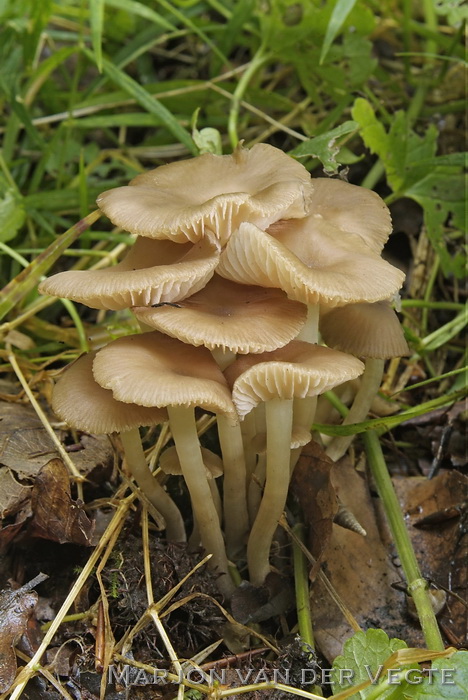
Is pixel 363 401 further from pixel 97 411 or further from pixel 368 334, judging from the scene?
pixel 97 411

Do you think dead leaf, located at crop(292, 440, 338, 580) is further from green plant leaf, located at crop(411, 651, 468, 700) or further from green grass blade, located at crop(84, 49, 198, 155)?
green grass blade, located at crop(84, 49, 198, 155)

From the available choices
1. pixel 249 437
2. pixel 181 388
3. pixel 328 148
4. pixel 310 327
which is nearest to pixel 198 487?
pixel 249 437

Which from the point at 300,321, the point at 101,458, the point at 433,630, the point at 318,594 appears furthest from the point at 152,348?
the point at 433,630

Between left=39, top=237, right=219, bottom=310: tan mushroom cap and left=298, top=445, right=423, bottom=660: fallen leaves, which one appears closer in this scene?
left=39, top=237, right=219, bottom=310: tan mushroom cap

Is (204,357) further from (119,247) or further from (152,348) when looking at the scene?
(119,247)

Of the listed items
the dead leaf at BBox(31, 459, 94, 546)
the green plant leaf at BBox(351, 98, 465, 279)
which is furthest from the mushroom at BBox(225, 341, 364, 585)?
the green plant leaf at BBox(351, 98, 465, 279)

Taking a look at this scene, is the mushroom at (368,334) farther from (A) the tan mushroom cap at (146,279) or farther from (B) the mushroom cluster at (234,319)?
(A) the tan mushroom cap at (146,279)
